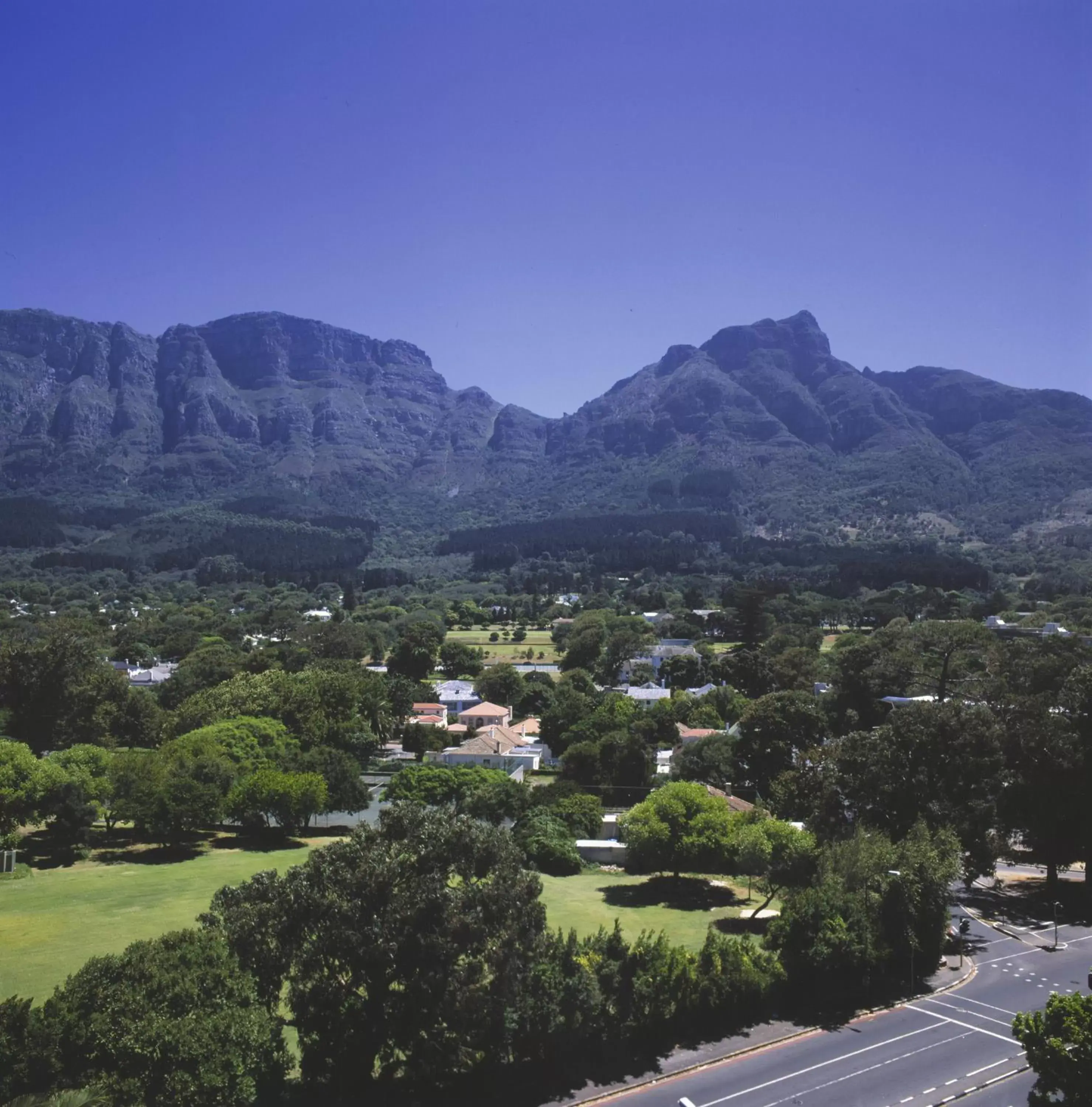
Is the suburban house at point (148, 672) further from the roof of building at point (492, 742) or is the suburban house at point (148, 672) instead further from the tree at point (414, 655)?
the roof of building at point (492, 742)

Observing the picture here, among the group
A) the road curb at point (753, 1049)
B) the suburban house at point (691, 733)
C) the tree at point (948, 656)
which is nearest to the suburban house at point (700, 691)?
the suburban house at point (691, 733)

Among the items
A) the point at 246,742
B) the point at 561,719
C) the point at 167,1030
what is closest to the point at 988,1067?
the point at 167,1030

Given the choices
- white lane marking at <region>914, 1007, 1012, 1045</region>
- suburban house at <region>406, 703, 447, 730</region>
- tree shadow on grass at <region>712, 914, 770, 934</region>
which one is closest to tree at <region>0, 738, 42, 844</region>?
tree shadow on grass at <region>712, 914, 770, 934</region>

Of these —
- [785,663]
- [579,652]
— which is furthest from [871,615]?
[785,663]

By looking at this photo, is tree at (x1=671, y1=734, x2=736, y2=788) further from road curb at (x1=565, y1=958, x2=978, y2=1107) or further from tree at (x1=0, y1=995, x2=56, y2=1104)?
tree at (x1=0, y1=995, x2=56, y2=1104)

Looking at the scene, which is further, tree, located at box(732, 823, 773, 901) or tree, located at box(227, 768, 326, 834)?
tree, located at box(227, 768, 326, 834)

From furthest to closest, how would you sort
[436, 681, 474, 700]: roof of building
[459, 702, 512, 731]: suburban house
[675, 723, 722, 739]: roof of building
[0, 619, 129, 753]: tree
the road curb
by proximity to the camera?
[436, 681, 474, 700]: roof of building → [459, 702, 512, 731]: suburban house → [675, 723, 722, 739]: roof of building → [0, 619, 129, 753]: tree → the road curb
